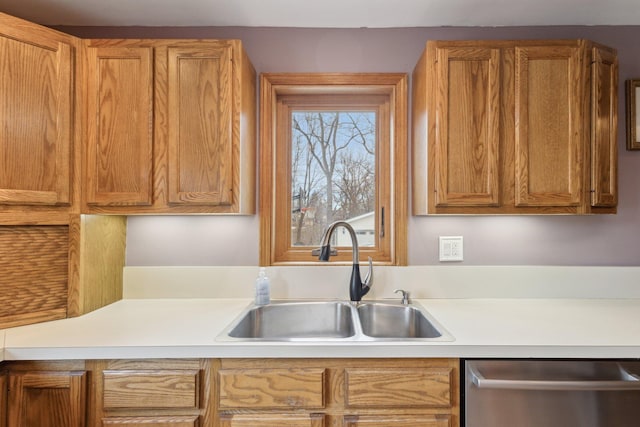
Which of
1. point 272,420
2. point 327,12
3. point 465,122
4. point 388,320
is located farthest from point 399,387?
point 327,12

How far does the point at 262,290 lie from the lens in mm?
1686

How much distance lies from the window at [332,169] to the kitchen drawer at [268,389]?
0.75m

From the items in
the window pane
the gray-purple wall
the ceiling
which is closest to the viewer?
the ceiling

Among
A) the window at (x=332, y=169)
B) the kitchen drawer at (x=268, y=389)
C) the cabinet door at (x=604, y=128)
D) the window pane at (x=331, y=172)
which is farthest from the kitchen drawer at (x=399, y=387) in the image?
the cabinet door at (x=604, y=128)

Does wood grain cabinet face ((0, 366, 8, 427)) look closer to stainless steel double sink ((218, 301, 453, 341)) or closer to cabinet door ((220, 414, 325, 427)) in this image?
cabinet door ((220, 414, 325, 427))

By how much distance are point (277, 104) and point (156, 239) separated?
936mm

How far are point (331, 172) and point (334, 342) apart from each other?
3.27 feet

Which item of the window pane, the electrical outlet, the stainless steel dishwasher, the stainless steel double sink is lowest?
the stainless steel dishwasher

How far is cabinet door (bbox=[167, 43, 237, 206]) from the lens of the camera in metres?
1.49

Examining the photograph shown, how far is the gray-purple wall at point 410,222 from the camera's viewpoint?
1.80m

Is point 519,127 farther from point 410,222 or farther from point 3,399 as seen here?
point 3,399

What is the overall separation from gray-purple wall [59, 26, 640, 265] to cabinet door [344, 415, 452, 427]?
787 millimetres

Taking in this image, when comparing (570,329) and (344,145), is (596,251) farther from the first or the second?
(344,145)

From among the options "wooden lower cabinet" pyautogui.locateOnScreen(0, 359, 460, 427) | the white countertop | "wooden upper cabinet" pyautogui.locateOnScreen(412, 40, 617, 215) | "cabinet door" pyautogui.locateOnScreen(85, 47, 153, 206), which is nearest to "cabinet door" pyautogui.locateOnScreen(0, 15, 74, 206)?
"cabinet door" pyautogui.locateOnScreen(85, 47, 153, 206)
